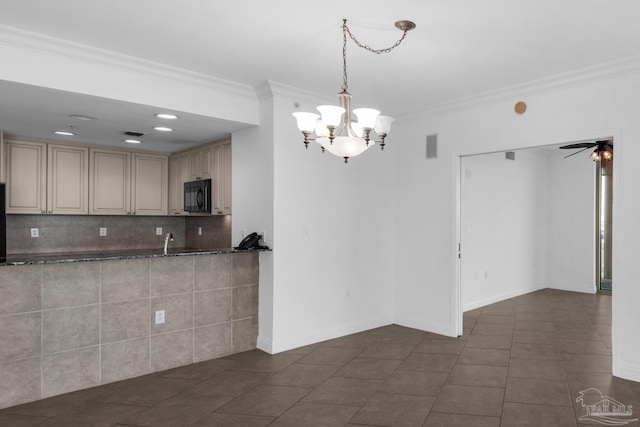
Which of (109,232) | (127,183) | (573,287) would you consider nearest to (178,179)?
(127,183)

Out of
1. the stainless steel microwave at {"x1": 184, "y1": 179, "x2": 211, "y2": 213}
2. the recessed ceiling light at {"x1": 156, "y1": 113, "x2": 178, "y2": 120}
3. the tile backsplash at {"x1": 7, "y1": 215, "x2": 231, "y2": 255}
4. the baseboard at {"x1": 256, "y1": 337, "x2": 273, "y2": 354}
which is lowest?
the baseboard at {"x1": 256, "y1": 337, "x2": 273, "y2": 354}

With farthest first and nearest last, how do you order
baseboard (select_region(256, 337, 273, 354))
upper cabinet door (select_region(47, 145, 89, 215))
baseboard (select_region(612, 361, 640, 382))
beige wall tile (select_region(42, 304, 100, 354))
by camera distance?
upper cabinet door (select_region(47, 145, 89, 215)) < baseboard (select_region(256, 337, 273, 354)) < baseboard (select_region(612, 361, 640, 382)) < beige wall tile (select_region(42, 304, 100, 354))

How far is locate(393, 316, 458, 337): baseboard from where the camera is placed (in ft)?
16.1

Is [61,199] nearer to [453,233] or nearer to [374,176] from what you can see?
[374,176]

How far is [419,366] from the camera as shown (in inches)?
156

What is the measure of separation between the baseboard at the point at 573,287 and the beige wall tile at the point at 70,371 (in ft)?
24.3

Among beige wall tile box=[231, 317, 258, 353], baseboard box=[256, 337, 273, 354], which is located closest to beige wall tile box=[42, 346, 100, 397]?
beige wall tile box=[231, 317, 258, 353]

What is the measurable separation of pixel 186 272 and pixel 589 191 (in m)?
6.85

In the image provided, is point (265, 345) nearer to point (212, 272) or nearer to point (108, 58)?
point (212, 272)

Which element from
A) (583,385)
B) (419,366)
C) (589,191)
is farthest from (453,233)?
(589,191)

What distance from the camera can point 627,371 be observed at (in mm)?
3607

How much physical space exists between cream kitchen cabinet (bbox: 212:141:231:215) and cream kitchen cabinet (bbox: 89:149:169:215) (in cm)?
149

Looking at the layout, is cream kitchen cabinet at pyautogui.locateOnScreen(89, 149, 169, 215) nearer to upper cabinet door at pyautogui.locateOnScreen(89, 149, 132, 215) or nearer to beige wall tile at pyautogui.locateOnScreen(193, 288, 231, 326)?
upper cabinet door at pyautogui.locateOnScreen(89, 149, 132, 215)

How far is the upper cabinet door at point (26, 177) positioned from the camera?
520cm
